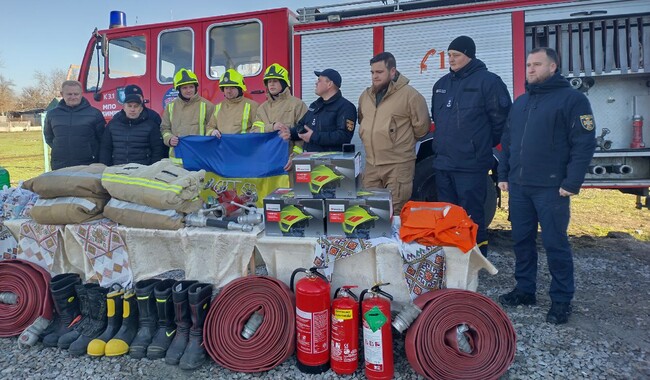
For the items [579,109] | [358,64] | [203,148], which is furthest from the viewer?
[358,64]

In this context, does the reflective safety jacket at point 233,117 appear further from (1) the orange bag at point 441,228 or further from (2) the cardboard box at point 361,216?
(1) the orange bag at point 441,228

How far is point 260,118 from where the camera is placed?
15.1 feet

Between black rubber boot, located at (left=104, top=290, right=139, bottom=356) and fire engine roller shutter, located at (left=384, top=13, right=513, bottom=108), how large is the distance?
3.37 metres

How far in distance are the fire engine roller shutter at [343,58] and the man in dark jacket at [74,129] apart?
90.0 inches

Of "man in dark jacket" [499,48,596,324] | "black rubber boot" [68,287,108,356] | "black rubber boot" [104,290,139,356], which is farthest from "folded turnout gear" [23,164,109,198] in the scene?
"man in dark jacket" [499,48,596,324]

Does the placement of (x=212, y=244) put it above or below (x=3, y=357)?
above

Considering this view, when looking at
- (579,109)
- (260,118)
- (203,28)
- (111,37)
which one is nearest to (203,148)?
(260,118)

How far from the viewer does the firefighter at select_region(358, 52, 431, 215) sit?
12.6ft

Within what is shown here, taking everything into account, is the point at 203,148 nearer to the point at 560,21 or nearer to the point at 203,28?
the point at 203,28

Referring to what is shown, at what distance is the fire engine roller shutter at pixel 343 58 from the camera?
16.2 ft

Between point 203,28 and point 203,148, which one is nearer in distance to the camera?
point 203,148

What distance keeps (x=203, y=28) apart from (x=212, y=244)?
3357mm

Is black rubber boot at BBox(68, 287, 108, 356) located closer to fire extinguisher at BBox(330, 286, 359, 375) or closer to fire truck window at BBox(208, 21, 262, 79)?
fire extinguisher at BBox(330, 286, 359, 375)

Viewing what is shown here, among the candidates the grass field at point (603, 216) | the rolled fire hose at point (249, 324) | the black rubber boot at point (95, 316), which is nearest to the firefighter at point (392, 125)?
the rolled fire hose at point (249, 324)
